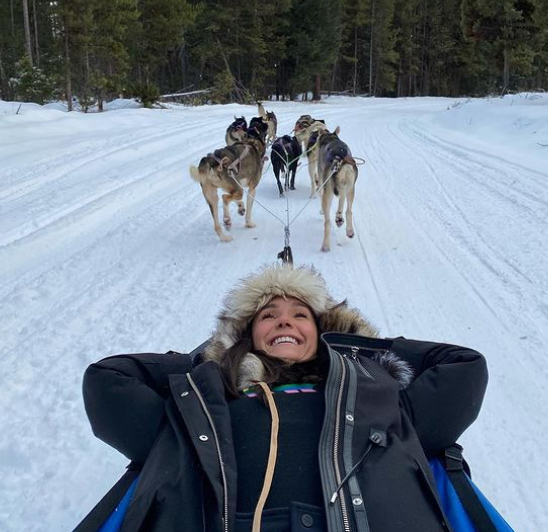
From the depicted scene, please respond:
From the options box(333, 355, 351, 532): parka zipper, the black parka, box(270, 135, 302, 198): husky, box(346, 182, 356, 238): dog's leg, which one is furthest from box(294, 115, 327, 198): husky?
box(333, 355, 351, 532): parka zipper

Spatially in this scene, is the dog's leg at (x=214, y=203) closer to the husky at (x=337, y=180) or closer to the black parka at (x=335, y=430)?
the husky at (x=337, y=180)

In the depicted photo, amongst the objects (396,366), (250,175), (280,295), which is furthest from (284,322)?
(250,175)

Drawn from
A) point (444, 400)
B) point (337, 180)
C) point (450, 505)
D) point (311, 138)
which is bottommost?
point (450, 505)

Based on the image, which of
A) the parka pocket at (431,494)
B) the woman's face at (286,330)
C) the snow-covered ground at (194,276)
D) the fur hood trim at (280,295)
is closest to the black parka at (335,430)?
the parka pocket at (431,494)

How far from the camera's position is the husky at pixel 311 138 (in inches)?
319

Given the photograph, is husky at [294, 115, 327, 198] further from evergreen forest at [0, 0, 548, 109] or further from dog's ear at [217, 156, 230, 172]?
evergreen forest at [0, 0, 548, 109]

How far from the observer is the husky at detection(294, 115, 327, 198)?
811cm

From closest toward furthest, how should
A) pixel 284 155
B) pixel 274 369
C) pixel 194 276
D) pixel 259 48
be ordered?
pixel 274 369 → pixel 194 276 → pixel 284 155 → pixel 259 48

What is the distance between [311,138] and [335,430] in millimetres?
6933

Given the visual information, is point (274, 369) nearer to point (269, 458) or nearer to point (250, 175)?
point (269, 458)

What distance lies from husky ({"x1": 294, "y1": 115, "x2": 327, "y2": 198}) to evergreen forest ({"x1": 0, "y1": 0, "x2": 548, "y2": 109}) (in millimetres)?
11813

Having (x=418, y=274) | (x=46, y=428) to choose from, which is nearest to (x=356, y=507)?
(x=46, y=428)

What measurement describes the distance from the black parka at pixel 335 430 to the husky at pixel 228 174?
387cm

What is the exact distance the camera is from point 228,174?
604 centimetres
